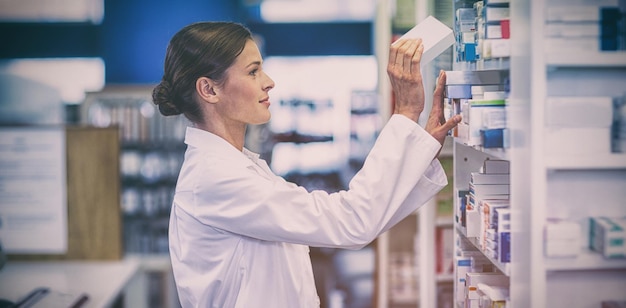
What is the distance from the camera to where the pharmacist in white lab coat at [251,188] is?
1.92 metres

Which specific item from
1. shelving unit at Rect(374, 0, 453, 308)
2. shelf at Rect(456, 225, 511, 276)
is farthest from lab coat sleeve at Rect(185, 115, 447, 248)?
shelving unit at Rect(374, 0, 453, 308)

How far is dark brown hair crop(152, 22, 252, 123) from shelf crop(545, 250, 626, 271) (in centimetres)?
104

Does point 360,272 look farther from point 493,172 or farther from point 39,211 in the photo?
point 493,172

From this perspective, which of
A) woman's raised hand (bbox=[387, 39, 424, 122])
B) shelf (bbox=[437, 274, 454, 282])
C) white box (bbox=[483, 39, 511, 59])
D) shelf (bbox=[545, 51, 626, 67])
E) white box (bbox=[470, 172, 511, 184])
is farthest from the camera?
shelf (bbox=[437, 274, 454, 282])

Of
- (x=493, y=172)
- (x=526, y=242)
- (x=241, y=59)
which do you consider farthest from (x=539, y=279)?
(x=241, y=59)

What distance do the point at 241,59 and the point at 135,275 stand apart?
2.51 meters

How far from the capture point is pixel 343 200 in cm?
193

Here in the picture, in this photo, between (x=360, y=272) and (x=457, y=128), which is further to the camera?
(x=360, y=272)

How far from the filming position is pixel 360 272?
7754 millimetres

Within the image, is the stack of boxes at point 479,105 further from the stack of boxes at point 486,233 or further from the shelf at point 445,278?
the shelf at point 445,278

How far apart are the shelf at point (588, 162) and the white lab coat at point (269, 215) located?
1.36 ft

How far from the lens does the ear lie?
2113 millimetres

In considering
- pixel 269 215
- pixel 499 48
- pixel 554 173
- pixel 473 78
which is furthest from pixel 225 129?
pixel 554 173

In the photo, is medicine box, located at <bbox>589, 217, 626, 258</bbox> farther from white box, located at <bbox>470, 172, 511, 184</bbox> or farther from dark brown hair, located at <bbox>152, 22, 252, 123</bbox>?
dark brown hair, located at <bbox>152, 22, 252, 123</bbox>
